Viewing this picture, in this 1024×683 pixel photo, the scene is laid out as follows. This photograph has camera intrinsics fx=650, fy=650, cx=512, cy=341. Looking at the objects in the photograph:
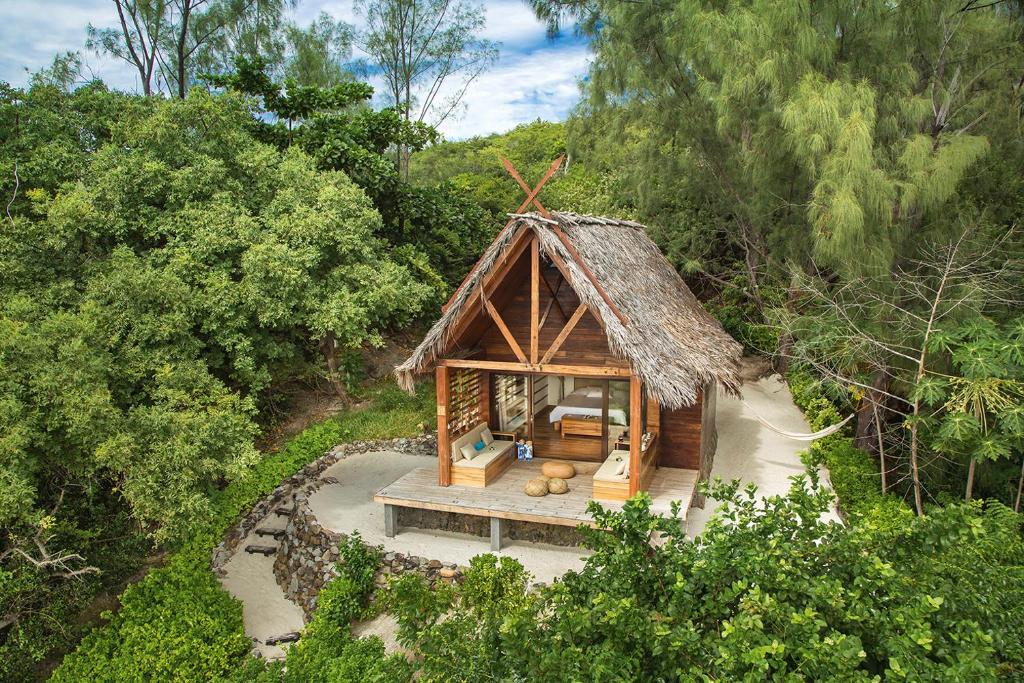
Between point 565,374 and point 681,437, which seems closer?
point 565,374

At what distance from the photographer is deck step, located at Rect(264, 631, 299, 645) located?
7.94 meters

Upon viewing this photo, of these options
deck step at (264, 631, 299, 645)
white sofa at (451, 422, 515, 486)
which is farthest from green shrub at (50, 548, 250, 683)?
white sofa at (451, 422, 515, 486)

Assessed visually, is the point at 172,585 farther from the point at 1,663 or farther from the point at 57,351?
the point at 57,351

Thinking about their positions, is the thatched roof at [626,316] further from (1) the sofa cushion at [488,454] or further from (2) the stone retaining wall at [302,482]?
(2) the stone retaining wall at [302,482]

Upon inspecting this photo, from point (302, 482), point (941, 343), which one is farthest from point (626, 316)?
point (302, 482)

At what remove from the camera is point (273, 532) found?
10078 mm

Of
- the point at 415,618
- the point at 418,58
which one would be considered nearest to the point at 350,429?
the point at 415,618

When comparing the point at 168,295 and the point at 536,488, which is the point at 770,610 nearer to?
the point at 536,488

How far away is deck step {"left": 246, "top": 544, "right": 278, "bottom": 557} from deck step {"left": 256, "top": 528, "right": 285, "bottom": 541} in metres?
0.22

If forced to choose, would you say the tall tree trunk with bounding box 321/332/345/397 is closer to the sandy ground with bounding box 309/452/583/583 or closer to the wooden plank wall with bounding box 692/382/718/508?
the sandy ground with bounding box 309/452/583/583

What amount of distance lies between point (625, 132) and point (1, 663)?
45.9 ft

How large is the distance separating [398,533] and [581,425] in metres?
3.31

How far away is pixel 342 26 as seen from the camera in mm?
19859

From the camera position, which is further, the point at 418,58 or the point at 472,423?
the point at 418,58
